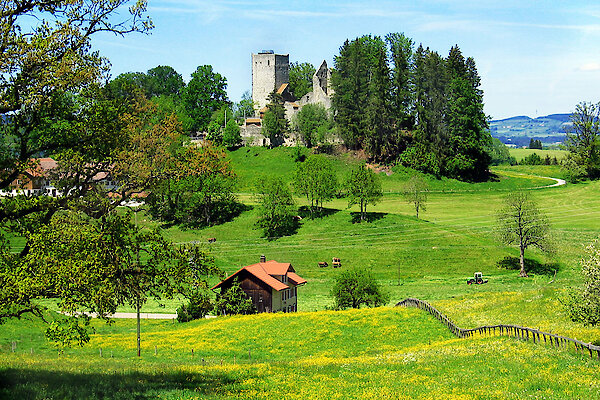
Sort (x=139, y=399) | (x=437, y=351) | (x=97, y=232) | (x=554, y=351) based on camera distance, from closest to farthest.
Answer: (x=139, y=399), (x=97, y=232), (x=554, y=351), (x=437, y=351)

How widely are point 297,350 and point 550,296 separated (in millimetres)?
18193

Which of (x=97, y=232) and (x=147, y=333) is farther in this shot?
(x=147, y=333)

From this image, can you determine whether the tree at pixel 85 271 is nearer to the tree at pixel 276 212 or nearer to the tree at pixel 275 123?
the tree at pixel 276 212

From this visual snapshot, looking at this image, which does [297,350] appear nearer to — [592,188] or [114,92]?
[114,92]

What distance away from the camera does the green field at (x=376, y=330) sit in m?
18.8

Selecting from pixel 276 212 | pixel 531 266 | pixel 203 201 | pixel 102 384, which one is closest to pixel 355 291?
pixel 531 266

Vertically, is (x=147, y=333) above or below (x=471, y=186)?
below

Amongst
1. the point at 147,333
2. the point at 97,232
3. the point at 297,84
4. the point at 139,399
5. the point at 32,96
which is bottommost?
the point at 147,333

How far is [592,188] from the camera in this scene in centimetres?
10469

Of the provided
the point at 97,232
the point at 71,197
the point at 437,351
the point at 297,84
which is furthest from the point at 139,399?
the point at 297,84

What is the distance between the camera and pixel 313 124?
126 meters

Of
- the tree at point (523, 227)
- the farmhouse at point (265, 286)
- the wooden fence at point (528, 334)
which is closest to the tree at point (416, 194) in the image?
the tree at point (523, 227)

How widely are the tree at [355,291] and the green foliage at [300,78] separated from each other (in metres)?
117

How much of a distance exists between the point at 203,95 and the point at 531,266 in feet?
359
